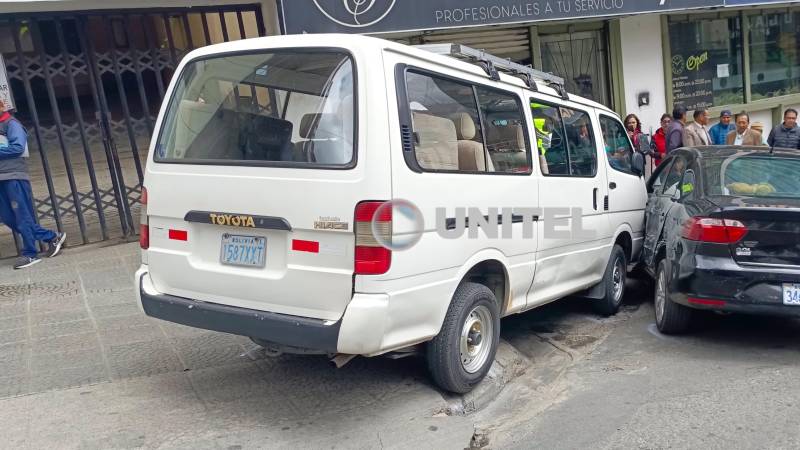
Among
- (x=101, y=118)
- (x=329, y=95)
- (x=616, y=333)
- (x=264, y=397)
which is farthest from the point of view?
(x=101, y=118)

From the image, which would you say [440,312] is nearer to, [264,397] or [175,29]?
[264,397]

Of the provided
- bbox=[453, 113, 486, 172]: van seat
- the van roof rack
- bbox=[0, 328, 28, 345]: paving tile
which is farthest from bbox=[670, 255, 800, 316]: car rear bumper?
bbox=[0, 328, 28, 345]: paving tile

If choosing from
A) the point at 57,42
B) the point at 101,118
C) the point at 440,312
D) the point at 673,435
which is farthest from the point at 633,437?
the point at 57,42

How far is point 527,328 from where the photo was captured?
238 inches

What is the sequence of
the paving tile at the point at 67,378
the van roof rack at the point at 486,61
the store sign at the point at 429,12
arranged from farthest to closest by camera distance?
1. the store sign at the point at 429,12
2. the van roof rack at the point at 486,61
3. the paving tile at the point at 67,378

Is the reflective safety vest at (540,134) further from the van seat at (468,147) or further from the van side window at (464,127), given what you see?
the van seat at (468,147)

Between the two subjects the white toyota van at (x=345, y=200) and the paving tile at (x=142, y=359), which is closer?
the white toyota van at (x=345, y=200)

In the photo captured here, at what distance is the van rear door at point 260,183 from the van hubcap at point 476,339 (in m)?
1.10

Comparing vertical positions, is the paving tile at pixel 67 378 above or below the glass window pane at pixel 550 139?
below

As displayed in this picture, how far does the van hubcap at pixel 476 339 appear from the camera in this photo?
4266mm

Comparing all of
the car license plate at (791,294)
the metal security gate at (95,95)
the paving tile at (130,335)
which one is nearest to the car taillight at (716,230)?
the car license plate at (791,294)

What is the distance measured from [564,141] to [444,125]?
1691 mm

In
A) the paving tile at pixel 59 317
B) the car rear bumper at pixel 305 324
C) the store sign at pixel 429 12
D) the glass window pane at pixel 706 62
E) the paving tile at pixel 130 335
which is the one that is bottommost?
the paving tile at pixel 130 335

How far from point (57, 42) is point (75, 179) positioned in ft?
5.40
